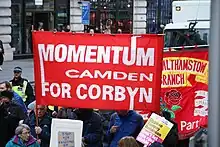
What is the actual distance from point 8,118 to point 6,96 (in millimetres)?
479

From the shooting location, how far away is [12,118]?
871cm

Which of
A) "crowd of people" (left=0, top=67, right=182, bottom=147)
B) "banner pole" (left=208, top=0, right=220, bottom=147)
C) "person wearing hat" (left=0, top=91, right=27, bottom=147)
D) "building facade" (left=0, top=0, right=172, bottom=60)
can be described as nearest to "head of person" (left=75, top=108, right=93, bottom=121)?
"crowd of people" (left=0, top=67, right=182, bottom=147)

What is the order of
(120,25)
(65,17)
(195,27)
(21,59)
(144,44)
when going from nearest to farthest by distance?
(144,44), (195,27), (21,59), (65,17), (120,25)

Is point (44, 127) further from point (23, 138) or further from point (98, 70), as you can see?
point (98, 70)

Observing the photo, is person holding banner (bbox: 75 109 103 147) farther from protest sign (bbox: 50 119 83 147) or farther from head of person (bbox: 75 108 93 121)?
protest sign (bbox: 50 119 83 147)

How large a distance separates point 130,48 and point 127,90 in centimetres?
45

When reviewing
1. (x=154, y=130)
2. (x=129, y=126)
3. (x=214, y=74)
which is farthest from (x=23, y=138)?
(x=214, y=74)

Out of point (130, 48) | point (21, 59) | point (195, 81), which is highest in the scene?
point (130, 48)

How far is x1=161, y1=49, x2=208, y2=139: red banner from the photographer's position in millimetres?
8469

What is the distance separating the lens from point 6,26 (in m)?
31.1

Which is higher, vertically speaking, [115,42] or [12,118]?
[115,42]

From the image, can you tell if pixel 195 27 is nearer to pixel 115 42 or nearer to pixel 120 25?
pixel 115 42

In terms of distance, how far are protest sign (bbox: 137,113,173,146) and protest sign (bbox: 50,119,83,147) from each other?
941mm

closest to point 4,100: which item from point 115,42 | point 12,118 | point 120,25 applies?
point 12,118
